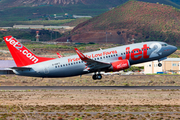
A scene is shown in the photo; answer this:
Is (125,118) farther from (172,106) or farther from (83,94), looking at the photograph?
(83,94)

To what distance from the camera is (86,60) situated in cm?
5203

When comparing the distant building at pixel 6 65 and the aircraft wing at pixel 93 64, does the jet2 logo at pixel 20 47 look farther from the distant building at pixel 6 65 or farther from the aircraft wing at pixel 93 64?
the distant building at pixel 6 65

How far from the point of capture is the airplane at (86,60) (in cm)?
5284

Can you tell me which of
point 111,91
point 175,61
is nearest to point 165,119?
point 111,91

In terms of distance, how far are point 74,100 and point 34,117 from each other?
12.3m

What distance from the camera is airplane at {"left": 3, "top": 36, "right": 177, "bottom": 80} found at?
173ft

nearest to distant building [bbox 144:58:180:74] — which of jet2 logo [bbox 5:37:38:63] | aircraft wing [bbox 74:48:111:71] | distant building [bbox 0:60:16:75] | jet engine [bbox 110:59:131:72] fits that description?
distant building [bbox 0:60:16:75]

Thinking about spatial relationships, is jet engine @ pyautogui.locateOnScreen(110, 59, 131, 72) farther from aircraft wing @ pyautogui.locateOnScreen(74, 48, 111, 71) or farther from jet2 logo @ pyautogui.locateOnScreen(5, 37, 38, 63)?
jet2 logo @ pyautogui.locateOnScreen(5, 37, 38, 63)

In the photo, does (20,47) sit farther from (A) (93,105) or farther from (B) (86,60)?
(A) (93,105)

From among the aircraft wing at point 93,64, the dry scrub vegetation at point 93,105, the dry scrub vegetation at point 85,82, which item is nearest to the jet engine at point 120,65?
the aircraft wing at point 93,64

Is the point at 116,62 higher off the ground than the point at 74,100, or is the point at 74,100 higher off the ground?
the point at 116,62

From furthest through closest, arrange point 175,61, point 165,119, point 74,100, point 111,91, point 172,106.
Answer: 1. point 175,61
2. point 111,91
3. point 74,100
4. point 172,106
5. point 165,119

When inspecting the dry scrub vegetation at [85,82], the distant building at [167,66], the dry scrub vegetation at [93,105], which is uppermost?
the distant building at [167,66]

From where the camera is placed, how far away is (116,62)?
52500 millimetres
